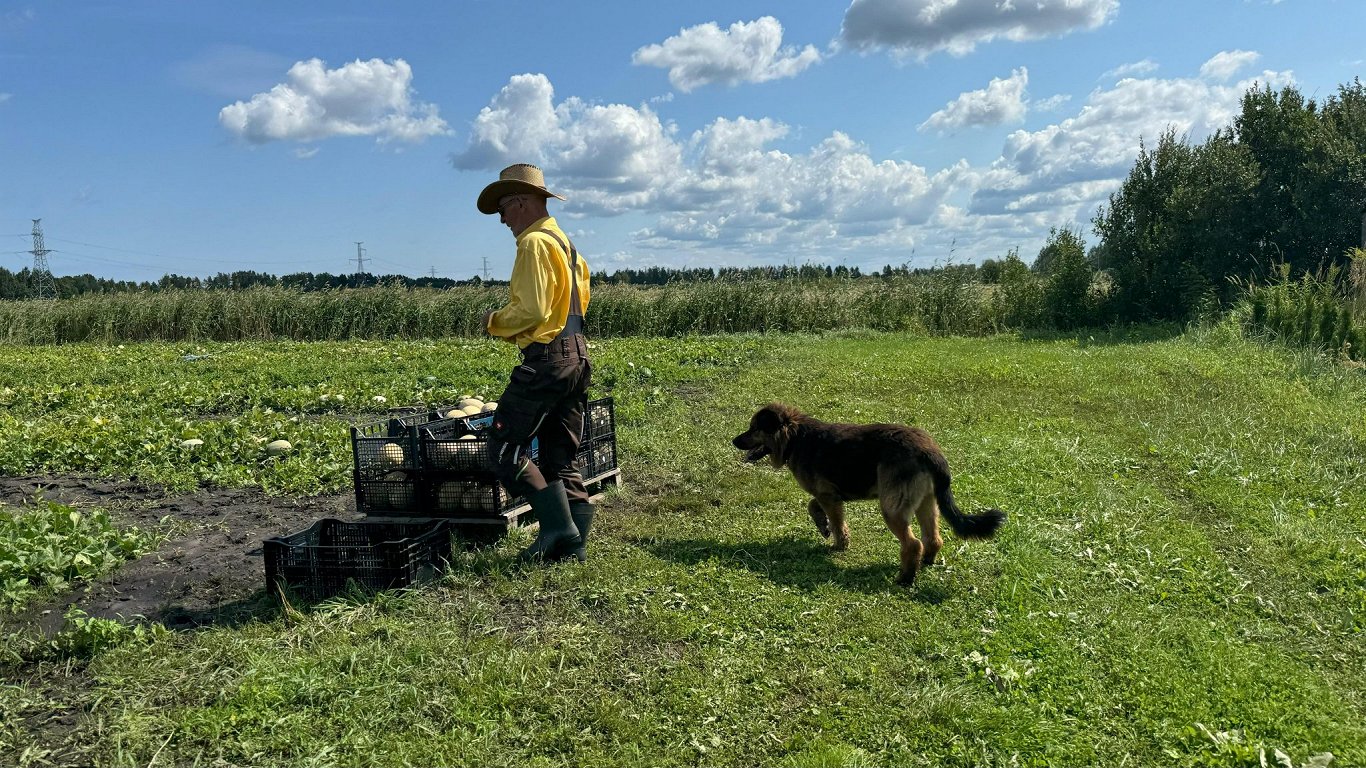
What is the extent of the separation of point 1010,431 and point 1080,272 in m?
14.8

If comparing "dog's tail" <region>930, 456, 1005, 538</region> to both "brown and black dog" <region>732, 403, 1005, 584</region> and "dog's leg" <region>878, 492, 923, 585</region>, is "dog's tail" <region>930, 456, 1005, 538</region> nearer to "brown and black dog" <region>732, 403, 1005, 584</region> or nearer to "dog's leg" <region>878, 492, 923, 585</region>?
"brown and black dog" <region>732, 403, 1005, 584</region>

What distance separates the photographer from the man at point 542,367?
16.6 feet

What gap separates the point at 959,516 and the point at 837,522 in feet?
3.25

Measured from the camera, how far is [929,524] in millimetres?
5312

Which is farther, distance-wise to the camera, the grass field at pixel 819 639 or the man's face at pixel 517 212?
the man's face at pixel 517 212

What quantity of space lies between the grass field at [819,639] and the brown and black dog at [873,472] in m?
0.29

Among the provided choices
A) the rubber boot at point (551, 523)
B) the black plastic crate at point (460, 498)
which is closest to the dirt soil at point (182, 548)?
the black plastic crate at point (460, 498)

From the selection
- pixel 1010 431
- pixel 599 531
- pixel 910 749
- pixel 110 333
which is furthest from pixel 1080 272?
pixel 110 333

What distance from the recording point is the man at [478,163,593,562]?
5.06m

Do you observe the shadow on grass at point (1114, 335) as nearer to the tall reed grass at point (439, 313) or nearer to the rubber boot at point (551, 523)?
the tall reed grass at point (439, 313)

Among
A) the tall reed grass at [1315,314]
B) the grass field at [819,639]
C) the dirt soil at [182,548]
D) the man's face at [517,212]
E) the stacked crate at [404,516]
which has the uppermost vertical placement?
the man's face at [517,212]

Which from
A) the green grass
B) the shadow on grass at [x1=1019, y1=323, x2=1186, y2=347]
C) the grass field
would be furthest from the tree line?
the green grass

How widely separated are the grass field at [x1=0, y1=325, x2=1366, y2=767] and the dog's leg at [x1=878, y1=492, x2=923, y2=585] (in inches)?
8.7


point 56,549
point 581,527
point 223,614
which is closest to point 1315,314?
point 581,527
